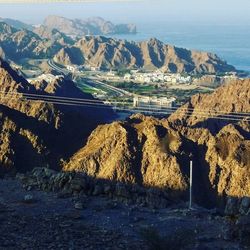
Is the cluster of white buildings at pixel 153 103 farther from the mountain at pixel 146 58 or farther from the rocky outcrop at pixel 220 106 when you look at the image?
the mountain at pixel 146 58

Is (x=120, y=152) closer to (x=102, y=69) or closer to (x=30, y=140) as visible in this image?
(x=30, y=140)

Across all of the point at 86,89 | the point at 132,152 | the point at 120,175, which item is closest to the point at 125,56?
the point at 86,89

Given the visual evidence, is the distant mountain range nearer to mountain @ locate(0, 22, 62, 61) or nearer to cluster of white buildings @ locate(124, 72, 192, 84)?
cluster of white buildings @ locate(124, 72, 192, 84)

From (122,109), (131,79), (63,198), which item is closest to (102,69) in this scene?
(131,79)

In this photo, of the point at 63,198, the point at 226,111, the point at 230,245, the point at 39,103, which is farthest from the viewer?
the point at 226,111

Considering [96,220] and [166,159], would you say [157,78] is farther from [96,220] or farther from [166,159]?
[96,220]

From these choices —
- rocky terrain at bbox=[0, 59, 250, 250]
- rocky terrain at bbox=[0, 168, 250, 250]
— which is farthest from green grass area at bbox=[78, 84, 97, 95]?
rocky terrain at bbox=[0, 168, 250, 250]
